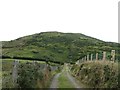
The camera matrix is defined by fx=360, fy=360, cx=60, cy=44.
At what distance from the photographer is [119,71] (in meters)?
24.5

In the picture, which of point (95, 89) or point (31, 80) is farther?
point (95, 89)

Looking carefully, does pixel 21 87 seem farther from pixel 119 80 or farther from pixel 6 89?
pixel 119 80

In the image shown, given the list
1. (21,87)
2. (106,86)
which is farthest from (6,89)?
(106,86)

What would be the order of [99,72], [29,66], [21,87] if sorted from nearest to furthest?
1. [21,87]
2. [29,66]
3. [99,72]

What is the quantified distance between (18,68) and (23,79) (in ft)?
3.91

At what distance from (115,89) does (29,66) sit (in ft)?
20.7

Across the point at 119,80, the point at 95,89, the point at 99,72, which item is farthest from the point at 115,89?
the point at 99,72

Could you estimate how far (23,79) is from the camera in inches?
929

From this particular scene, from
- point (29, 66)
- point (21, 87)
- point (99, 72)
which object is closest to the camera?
point (21, 87)

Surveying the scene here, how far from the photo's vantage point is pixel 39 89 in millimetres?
24375

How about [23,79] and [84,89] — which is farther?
[84,89]

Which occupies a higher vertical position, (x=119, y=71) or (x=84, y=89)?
(x=119, y=71)

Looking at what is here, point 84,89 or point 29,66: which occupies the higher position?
point 29,66

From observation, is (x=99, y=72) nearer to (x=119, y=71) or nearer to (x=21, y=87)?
(x=119, y=71)
